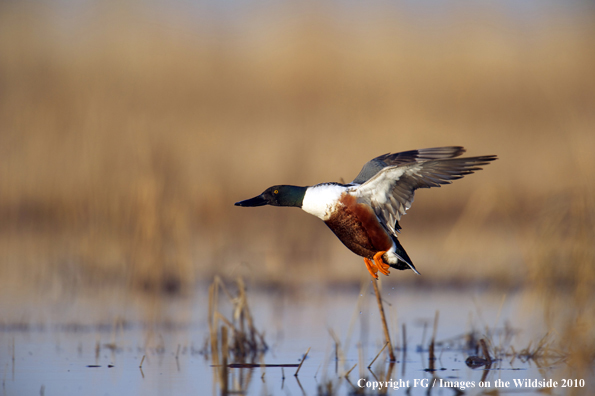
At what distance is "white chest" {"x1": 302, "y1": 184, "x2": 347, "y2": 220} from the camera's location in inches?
122

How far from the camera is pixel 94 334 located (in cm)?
551

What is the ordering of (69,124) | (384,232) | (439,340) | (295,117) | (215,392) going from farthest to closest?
1. (295,117)
2. (69,124)
3. (439,340)
4. (215,392)
5. (384,232)

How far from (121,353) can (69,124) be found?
13.5 ft

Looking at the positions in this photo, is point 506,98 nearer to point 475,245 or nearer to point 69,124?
point 475,245

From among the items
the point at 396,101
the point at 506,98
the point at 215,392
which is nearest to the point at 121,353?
the point at 215,392

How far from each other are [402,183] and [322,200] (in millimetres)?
522

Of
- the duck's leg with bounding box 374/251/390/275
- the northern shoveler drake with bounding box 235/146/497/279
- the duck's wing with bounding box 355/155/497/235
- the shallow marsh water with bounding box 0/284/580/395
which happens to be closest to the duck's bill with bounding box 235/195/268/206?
the northern shoveler drake with bounding box 235/146/497/279

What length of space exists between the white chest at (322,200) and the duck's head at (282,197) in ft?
0.24

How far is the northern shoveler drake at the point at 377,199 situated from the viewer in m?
3.10

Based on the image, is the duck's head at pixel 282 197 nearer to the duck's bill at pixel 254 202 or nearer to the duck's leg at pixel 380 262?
the duck's bill at pixel 254 202

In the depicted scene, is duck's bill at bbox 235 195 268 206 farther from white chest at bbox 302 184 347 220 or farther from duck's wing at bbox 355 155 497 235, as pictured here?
duck's wing at bbox 355 155 497 235

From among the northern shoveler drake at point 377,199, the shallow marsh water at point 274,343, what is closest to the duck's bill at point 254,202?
the northern shoveler drake at point 377,199

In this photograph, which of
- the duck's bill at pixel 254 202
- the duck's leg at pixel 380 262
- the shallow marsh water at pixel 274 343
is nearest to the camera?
the duck's leg at pixel 380 262

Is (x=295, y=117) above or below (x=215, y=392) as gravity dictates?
above
